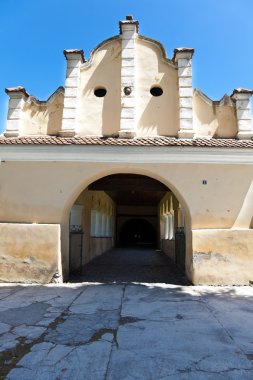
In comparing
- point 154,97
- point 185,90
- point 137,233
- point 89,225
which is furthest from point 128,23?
point 137,233

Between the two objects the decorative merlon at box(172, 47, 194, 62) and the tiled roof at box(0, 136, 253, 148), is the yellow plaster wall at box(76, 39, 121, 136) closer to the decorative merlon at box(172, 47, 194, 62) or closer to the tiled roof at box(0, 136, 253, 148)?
the tiled roof at box(0, 136, 253, 148)

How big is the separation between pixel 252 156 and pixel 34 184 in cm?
553

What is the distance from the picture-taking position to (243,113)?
25.4 ft

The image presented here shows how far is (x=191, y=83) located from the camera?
781cm

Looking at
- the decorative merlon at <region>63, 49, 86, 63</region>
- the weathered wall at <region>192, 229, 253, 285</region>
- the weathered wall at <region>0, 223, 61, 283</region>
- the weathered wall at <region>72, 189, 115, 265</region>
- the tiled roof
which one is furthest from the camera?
the weathered wall at <region>72, 189, 115, 265</region>

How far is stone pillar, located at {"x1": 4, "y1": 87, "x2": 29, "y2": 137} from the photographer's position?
7.77 m

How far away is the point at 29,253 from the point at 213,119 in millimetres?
5974

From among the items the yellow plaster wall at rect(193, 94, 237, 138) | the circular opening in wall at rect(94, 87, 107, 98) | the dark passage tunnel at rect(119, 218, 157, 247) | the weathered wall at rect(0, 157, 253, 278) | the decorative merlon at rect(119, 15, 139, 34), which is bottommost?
the dark passage tunnel at rect(119, 218, 157, 247)

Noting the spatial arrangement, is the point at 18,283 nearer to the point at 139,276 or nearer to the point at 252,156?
the point at 139,276

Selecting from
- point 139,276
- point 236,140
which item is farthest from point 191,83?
point 139,276

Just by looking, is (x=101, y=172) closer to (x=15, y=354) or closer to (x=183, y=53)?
(x=183, y=53)

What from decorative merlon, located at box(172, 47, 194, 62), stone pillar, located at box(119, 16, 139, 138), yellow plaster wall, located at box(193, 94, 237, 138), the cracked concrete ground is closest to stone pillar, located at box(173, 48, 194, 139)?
decorative merlon, located at box(172, 47, 194, 62)

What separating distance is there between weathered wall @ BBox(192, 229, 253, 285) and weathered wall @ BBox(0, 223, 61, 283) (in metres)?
3.40

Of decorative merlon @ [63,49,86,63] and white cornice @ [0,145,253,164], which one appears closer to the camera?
white cornice @ [0,145,253,164]
